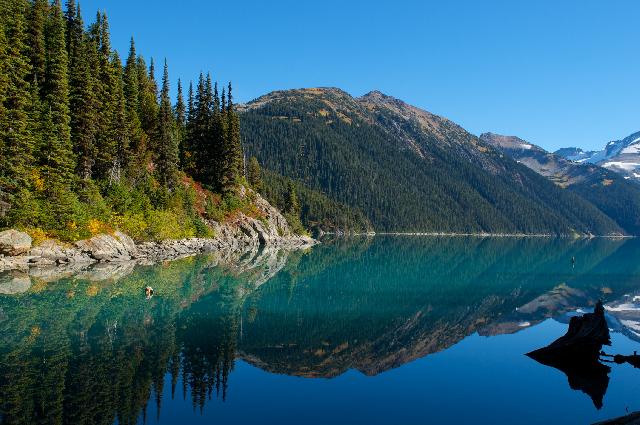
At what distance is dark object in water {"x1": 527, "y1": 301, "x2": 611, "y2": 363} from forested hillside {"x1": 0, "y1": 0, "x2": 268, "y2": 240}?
50961 millimetres

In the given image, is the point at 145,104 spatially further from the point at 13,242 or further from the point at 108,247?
the point at 13,242

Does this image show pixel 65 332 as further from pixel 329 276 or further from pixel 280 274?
pixel 329 276

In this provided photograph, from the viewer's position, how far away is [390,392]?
2109cm

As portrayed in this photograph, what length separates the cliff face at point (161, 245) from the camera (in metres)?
50.3

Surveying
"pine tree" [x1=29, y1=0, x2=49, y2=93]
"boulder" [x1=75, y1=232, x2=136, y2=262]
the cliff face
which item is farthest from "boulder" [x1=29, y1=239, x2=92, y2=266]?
"pine tree" [x1=29, y1=0, x2=49, y2=93]

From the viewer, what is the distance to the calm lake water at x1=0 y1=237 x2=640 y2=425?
1803 cm

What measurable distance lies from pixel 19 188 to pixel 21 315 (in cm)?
2600

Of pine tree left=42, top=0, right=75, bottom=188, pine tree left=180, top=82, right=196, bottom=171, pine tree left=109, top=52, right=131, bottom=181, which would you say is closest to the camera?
pine tree left=42, top=0, right=75, bottom=188

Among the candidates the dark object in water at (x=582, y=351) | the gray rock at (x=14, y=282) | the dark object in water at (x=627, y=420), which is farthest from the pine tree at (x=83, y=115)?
the dark object in water at (x=627, y=420)

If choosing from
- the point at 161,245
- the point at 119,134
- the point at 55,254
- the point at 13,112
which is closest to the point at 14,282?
the point at 55,254

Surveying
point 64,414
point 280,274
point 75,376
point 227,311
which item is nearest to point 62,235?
point 280,274

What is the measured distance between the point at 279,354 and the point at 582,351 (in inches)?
679

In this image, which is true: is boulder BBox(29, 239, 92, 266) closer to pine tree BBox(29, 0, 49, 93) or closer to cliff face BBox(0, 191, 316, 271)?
cliff face BBox(0, 191, 316, 271)

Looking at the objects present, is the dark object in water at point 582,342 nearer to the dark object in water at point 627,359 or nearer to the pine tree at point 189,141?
the dark object in water at point 627,359
